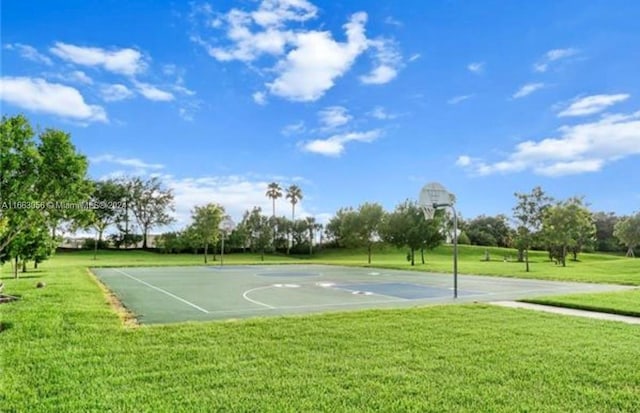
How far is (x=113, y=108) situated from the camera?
14.5 meters

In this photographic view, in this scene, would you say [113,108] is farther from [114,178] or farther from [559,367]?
[114,178]

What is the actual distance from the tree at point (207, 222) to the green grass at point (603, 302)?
104 ft

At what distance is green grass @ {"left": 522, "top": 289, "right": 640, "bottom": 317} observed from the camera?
30.8ft

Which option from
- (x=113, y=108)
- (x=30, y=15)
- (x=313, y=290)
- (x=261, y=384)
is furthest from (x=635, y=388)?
(x=113, y=108)

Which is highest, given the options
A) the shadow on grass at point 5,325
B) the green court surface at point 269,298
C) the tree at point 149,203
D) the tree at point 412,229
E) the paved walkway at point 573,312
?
the tree at point 149,203

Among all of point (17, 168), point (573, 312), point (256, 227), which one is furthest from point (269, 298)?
point (256, 227)

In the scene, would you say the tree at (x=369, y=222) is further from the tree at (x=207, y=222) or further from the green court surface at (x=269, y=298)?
the green court surface at (x=269, y=298)

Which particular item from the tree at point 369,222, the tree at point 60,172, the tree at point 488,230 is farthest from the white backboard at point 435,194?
the tree at point 488,230

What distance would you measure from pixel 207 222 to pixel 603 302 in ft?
108

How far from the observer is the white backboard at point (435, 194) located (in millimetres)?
14469

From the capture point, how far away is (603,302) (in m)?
10.4

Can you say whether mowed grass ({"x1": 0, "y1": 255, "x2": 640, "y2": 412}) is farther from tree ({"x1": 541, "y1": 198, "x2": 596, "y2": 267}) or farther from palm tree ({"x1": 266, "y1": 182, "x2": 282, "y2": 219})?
palm tree ({"x1": 266, "y1": 182, "x2": 282, "y2": 219})

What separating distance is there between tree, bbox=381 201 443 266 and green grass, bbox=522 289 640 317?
2133 centimetres

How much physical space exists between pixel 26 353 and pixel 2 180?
6.39m
